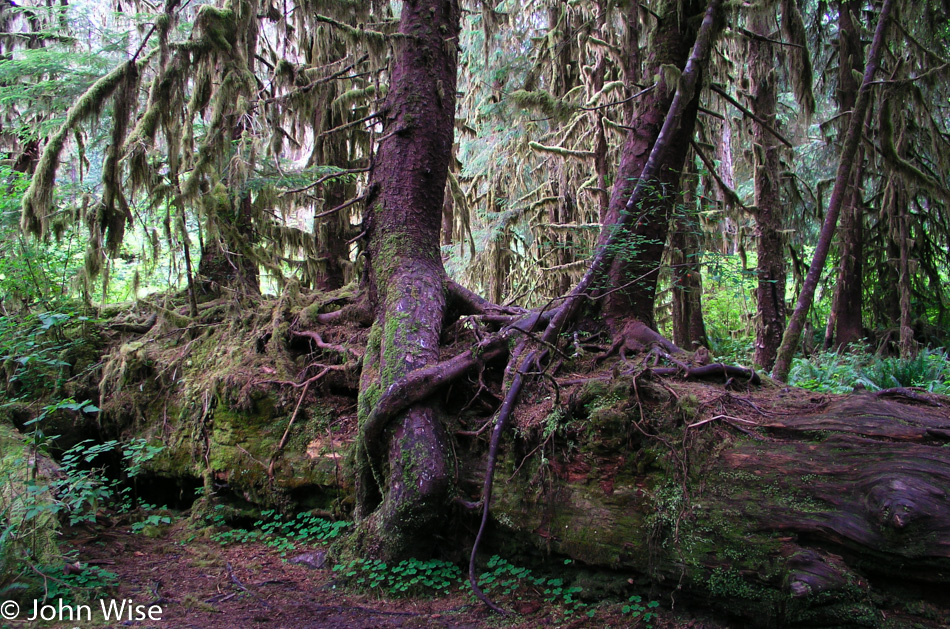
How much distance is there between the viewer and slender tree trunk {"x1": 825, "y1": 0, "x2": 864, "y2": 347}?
8945 millimetres

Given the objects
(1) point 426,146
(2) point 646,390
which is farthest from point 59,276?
(2) point 646,390

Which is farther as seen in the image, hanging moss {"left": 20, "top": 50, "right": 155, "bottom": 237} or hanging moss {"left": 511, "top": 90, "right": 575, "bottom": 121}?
hanging moss {"left": 511, "top": 90, "right": 575, "bottom": 121}

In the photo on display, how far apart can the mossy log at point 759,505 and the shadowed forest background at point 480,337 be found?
2 cm

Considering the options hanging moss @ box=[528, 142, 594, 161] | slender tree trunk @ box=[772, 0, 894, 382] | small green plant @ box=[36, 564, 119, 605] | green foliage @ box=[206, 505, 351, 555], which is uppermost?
hanging moss @ box=[528, 142, 594, 161]

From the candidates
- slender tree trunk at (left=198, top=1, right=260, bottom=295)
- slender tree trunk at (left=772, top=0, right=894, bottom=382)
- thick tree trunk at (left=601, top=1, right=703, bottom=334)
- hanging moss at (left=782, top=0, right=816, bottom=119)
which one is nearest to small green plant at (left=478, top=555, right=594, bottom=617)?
thick tree trunk at (left=601, top=1, right=703, bottom=334)

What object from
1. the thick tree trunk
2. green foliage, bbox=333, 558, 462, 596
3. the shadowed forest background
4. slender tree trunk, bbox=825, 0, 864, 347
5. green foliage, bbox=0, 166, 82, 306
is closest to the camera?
the shadowed forest background

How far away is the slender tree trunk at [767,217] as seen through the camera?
809cm

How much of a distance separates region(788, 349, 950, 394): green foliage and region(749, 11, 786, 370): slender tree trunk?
858 mm

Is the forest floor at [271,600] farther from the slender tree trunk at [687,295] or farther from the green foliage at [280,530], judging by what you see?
the slender tree trunk at [687,295]

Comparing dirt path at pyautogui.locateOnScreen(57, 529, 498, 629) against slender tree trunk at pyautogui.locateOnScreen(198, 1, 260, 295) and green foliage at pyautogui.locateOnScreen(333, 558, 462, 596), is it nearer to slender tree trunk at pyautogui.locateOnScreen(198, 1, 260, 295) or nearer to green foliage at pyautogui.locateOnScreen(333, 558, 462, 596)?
green foliage at pyautogui.locateOnScreen(333, 558, 462, 596)

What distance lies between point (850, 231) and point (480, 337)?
A: 9284mm

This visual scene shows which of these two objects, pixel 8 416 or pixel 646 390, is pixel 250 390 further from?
pixel 646 390

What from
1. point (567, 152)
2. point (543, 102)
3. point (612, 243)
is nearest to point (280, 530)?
point (612, 243)

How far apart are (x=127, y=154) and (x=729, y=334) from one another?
14.4m
